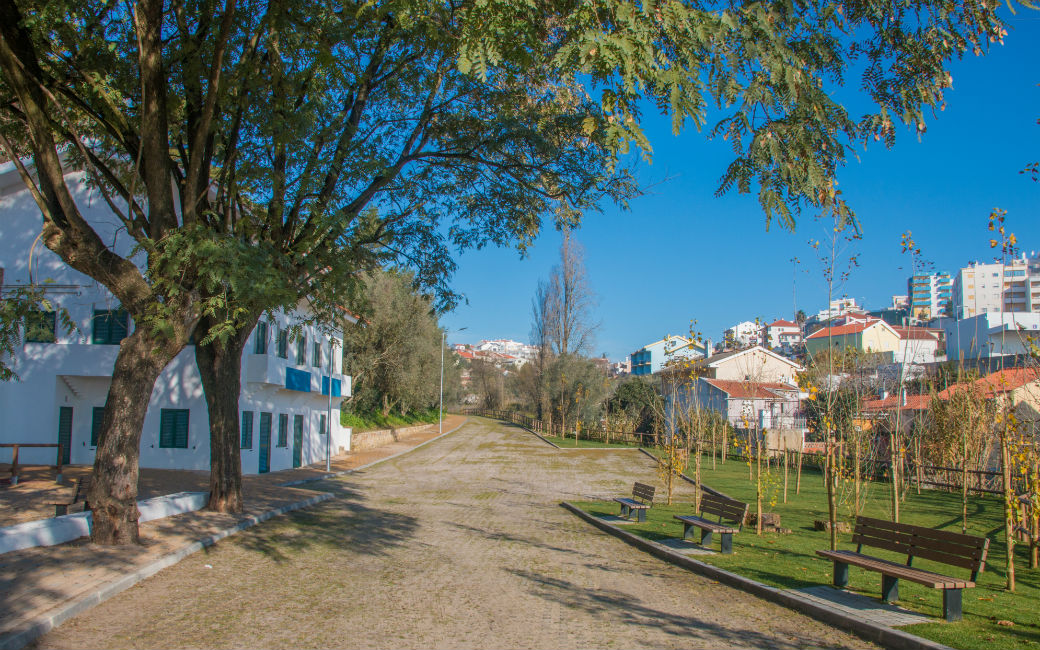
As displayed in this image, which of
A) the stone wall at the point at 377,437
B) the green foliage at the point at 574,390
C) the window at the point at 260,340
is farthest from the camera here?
the green foliage at the point at 574,390

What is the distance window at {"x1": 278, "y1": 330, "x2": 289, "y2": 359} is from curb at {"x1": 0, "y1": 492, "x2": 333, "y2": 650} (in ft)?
48.9

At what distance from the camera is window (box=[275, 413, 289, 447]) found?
26.7 meters

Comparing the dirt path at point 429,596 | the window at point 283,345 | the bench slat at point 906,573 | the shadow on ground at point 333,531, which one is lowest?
the shadow on ground at point 333,531

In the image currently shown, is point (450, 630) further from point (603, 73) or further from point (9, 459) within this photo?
point (9, 459)

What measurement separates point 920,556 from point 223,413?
11.3 meters

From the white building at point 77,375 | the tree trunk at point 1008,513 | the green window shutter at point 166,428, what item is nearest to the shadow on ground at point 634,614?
the tree trunk at point 1008,513

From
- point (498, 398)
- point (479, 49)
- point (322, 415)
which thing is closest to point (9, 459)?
point (322, 415)

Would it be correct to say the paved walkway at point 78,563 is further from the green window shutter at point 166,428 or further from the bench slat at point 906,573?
the green window shutter at point 166,428

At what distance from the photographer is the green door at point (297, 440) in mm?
28203

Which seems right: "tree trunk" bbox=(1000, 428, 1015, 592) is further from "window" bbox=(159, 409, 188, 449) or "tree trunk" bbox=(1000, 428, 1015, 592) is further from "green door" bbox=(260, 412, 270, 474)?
"green door" bbox=(260, 412, 270, 474)

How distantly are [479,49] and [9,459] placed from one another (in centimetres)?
2352

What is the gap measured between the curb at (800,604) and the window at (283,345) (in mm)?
18274

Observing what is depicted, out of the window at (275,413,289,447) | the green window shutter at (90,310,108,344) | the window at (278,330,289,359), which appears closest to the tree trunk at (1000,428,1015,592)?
the window at (278,330,289,359)

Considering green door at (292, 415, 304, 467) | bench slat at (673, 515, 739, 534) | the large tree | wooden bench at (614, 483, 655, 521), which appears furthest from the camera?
green door at (292, 415, 304, 467)
